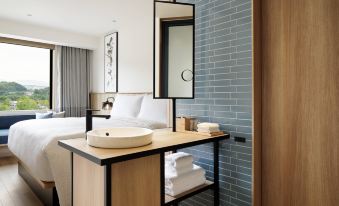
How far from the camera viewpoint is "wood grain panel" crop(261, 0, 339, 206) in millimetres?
1262

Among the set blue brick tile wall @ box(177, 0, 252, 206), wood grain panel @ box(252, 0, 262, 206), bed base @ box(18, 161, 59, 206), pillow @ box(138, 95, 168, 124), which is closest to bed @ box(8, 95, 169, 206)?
bed base @ box(18, 161, 59, 206)

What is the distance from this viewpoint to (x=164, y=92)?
1.90m

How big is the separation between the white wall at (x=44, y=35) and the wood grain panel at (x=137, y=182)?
456cm

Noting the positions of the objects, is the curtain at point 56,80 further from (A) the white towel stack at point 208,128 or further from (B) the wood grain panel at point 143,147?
(A) the white towel stack at point 208,128

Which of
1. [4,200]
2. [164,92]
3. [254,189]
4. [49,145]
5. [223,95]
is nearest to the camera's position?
[254,189]

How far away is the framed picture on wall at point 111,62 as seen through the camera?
4.93m

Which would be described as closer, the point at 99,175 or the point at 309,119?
the point at 99,175

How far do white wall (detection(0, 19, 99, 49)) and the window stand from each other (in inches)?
20.1

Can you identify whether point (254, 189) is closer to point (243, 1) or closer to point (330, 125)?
point (330, 125)

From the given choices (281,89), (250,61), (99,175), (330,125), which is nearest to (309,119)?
(330,125)

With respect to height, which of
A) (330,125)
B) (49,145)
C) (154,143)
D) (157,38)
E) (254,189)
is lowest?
(254,189)

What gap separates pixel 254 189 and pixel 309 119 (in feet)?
1.99

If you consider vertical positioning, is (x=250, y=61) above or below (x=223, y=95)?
above

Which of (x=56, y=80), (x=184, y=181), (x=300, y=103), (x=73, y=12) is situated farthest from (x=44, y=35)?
(x=300, y=103)
